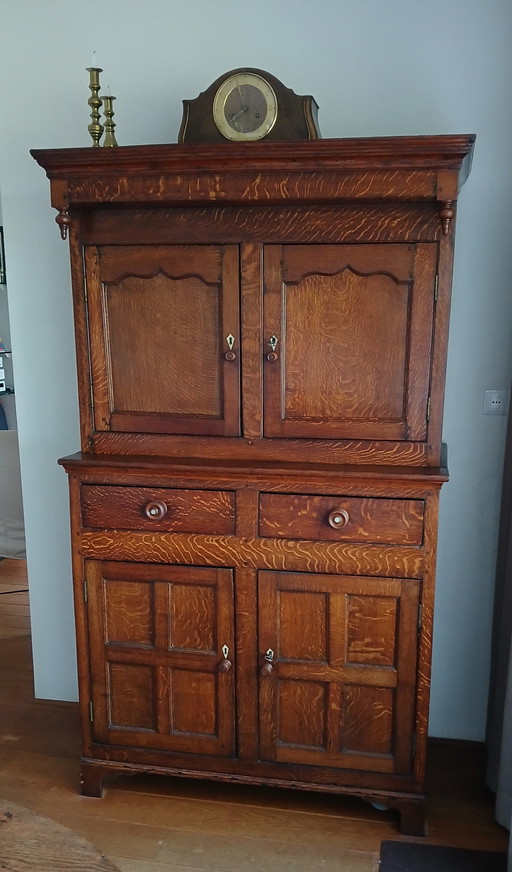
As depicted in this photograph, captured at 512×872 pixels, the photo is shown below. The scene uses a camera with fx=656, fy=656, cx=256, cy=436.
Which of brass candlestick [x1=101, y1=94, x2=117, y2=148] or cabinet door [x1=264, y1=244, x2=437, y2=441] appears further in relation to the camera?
brass candlestick [x1=101, y1=94, x2=117, y2=148]

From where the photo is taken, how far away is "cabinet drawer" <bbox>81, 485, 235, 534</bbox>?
69.2 inches

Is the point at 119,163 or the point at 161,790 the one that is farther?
the point at 161,790

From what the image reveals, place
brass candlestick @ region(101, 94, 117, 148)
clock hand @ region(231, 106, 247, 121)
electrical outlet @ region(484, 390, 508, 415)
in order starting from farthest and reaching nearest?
electrical outlet @ region(484, 390, 508, 415)
brass candlestick @ region(101, 94, 117, 148)
clock hand @ region(231, 106, 247, 121)

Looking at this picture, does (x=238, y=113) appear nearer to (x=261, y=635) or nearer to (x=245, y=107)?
(x=245, y=107)

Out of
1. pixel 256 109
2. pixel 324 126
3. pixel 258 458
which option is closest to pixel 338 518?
pixel 258 458

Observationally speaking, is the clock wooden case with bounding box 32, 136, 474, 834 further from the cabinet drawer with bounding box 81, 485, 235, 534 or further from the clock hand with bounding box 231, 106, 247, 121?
the clock hand with bounding box 231, 106, 247, 121

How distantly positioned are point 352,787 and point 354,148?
5.45 ft

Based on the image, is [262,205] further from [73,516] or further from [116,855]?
[116,855]

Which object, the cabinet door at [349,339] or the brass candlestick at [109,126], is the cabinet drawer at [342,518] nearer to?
the cabinet door at [349,339]

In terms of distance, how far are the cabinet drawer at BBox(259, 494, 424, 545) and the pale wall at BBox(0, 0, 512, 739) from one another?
0.48 meters

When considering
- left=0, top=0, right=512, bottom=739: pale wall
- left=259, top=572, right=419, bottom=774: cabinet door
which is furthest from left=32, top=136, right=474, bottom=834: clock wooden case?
left=0, top=0, right=512, bottom=739: pale wall

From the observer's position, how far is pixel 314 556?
1726mm

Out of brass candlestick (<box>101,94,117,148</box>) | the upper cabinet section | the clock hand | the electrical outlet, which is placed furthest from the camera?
the electrical outlet

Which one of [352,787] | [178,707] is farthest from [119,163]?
[352,787]
